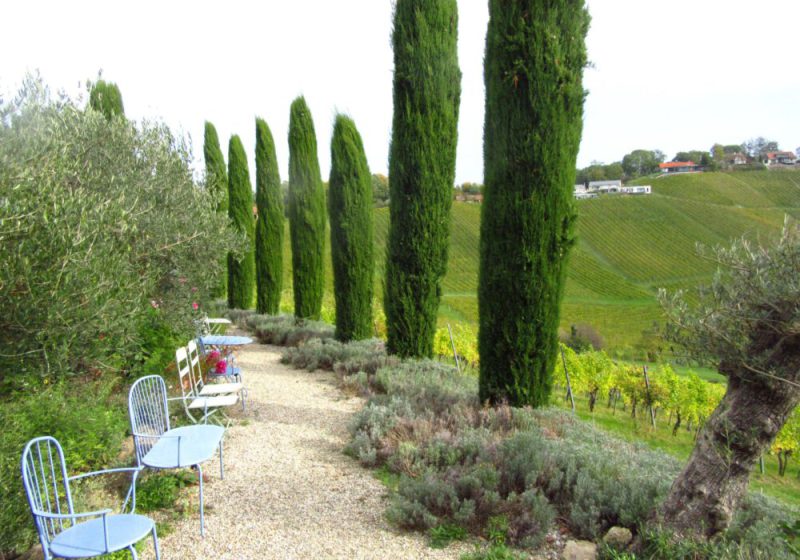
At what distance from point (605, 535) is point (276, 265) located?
44.7ft

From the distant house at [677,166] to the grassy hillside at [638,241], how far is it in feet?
54.7

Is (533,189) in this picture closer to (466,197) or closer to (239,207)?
(239,207)

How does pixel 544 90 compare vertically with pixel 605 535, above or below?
above

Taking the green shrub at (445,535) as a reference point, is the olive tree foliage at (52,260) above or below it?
above

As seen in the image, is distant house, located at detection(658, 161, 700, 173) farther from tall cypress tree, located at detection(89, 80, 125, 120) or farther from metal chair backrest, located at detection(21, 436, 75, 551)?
metal chair backrest, located at detection(21, 436, 75, 551)

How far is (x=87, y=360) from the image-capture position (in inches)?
143

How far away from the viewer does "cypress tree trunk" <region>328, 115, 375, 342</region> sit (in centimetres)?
1127

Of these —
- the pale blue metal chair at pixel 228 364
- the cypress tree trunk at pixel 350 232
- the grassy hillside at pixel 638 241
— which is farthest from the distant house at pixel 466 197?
the pale blue metal chair at pixel 228 364

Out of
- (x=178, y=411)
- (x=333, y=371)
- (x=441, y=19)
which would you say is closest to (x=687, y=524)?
(x=178, y=411)

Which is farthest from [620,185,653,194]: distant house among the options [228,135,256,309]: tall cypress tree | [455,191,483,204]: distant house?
[228,135,256,309]: tall cypress tree

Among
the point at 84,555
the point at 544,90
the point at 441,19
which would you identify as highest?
the point at 441,19

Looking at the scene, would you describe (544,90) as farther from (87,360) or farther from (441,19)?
(87,360)

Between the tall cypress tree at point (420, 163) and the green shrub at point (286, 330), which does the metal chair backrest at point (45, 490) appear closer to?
the tall cypress tree at point (420, 163)

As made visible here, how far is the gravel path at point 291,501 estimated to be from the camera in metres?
3.61
